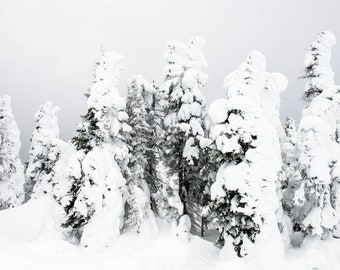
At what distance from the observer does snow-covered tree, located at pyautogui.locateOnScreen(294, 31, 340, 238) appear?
20125 mm

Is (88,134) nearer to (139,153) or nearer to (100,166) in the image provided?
(100,166)

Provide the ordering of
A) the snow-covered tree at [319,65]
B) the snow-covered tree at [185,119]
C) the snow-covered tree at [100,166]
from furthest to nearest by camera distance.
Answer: the snow-covered tree at [185,119] < the snow-covered tree at [319,65] < the snow-covered tree at [100,166]

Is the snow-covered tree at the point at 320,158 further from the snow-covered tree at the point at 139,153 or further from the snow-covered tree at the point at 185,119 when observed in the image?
the snow-covered tree at the point at 139,153

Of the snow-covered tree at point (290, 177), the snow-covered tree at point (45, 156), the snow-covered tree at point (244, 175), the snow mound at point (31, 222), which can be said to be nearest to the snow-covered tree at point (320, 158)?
the snow-covered tree at point (290, 177)

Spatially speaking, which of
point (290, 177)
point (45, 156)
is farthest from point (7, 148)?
point (290, 177)

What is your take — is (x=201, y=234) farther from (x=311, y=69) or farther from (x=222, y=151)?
(x=311, y=69)

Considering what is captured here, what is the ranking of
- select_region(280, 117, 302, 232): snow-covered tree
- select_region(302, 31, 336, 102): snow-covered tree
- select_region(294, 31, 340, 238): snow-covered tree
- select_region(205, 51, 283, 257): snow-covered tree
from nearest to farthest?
select_region(205, 51, 283, 257): snow-covered tree < select_region(294, 31, 340, 238): snow-covered tree < select_region(280, 117, 302, 232): snow-covered tree < select_region(302, 31, 336, 102): snow-covered tree

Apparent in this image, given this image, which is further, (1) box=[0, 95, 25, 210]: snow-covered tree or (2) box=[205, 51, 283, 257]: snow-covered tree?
(1) box=[0, 95, 25, 210]: snow-covered tree

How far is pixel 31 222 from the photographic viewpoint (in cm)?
2552

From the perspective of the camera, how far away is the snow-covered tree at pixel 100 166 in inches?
909

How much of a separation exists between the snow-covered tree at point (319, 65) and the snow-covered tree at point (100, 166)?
1415 cm

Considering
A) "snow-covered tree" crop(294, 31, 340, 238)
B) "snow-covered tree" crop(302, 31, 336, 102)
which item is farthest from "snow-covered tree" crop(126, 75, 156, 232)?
"snow-covered tree" crop(302, 31, 336, 102)

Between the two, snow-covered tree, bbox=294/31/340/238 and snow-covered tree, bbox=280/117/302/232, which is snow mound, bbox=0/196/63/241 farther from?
snow-covered tree, bbox=294/31/340/238

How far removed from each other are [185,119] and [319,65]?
10.8 metres
